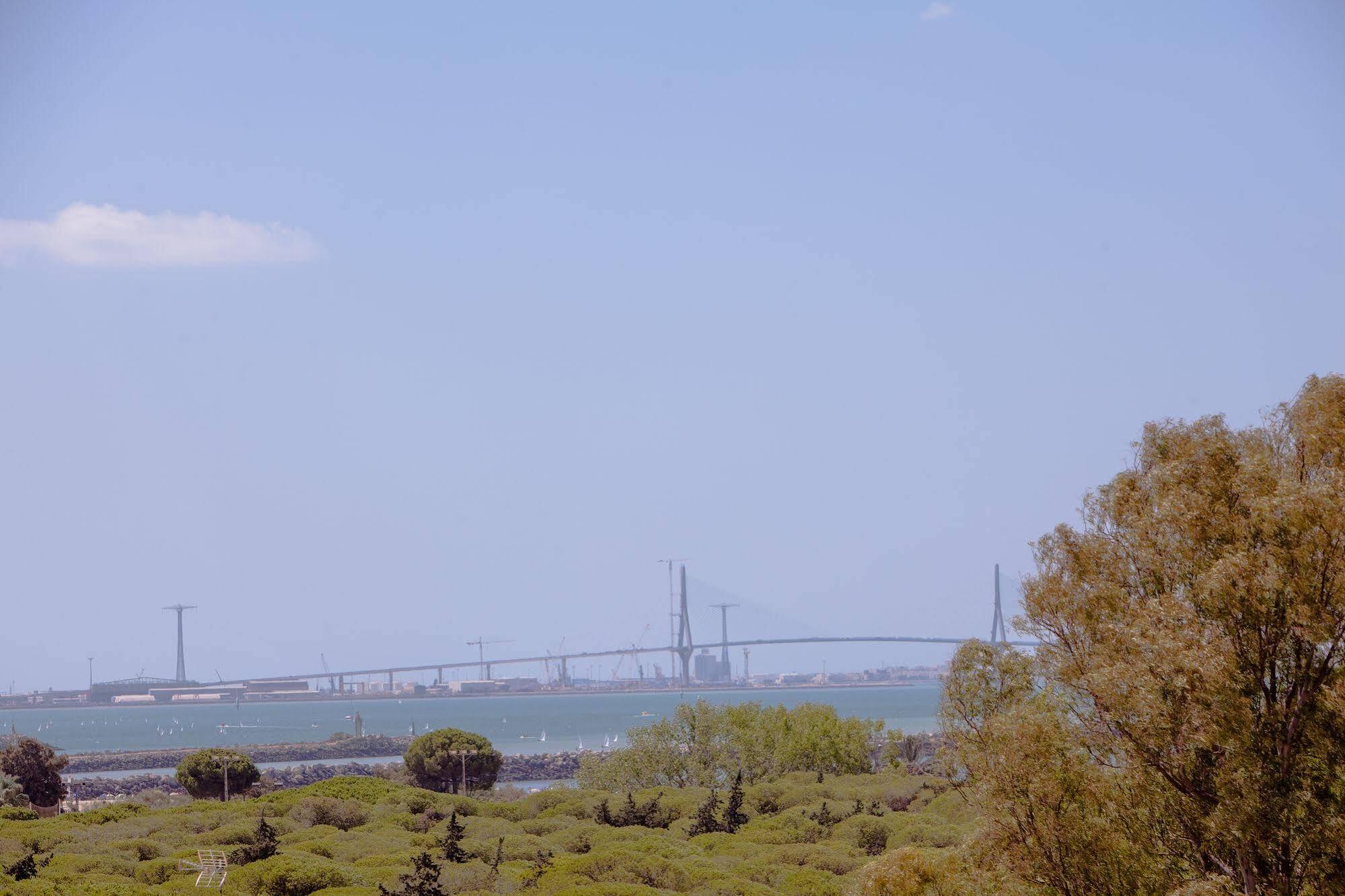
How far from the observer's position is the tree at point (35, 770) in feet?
166

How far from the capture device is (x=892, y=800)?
34938 millimetres

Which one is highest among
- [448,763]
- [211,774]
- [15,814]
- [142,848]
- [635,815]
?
[142,848]

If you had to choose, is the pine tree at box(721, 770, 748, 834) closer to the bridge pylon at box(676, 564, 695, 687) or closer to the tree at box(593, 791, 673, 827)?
the tree at box(593, 791, 673, 827)

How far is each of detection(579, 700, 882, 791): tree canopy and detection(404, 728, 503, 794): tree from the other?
401 cm

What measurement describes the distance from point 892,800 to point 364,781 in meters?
15.9

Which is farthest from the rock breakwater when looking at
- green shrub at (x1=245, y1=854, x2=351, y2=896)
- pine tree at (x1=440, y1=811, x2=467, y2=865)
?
green shrub at (x1=245, y1=854, x2=351, y2=896)

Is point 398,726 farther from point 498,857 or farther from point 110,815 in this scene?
point 498,857

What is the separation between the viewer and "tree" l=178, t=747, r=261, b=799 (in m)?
A: 48.8

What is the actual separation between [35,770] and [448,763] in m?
16.6

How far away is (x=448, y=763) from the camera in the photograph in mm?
52000

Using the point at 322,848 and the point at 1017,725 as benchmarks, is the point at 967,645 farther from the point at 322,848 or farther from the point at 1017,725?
the point at 322,848

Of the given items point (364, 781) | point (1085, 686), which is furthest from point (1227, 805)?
point (364, 781)

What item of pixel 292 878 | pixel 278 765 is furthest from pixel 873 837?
pixel 278 765

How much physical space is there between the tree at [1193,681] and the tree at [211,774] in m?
42.6
